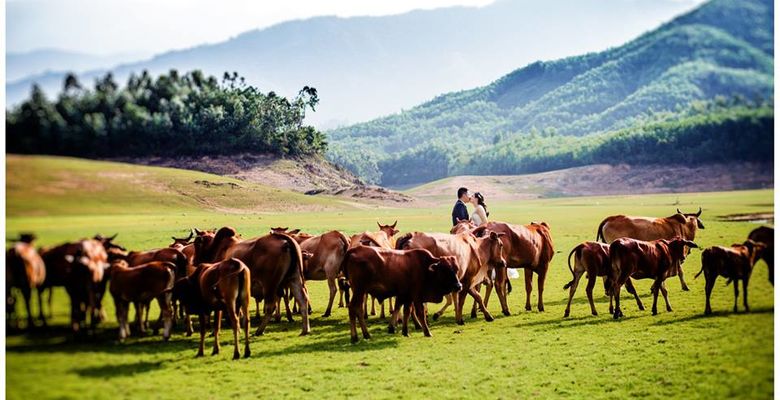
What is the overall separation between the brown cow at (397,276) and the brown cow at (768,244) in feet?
12.0

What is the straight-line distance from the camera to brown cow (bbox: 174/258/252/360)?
774cm

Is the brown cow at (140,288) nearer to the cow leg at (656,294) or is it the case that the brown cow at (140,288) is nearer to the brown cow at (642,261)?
the brown cow at (642,261)

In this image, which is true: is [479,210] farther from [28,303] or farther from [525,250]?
[28,303]

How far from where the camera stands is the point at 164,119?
7.87 meters

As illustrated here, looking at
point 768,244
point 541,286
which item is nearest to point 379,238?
point 541,286

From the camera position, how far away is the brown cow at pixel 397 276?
955cm

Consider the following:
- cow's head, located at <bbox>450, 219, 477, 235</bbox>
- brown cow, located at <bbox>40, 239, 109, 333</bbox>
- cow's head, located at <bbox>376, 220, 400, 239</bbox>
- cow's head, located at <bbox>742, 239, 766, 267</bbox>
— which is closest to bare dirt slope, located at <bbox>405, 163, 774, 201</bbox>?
cow's head, located at <bbox>450, 219, 477, 235</bbox>

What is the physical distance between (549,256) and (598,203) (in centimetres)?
116

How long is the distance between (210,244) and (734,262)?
6.44 m

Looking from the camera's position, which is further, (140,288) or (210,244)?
(210,244)

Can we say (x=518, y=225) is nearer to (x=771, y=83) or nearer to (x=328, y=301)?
(x=328, y=301)

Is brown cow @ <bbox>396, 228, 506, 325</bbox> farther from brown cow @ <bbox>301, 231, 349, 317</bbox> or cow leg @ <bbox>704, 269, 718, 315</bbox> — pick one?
cow leg @ <bbox>704, 269, 718, 315</bbox>

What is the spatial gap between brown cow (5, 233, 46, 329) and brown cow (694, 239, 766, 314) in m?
7.97

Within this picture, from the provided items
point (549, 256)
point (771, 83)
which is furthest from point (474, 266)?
point (771, 83)
